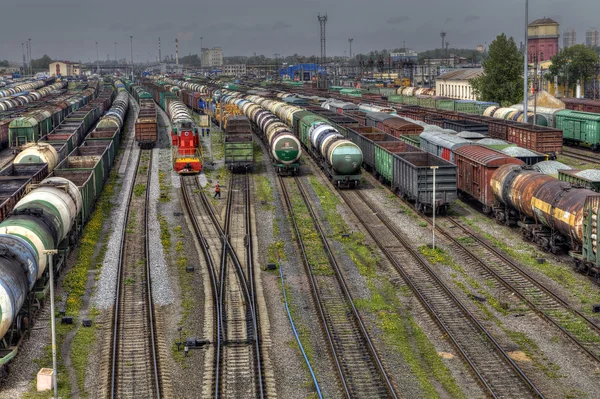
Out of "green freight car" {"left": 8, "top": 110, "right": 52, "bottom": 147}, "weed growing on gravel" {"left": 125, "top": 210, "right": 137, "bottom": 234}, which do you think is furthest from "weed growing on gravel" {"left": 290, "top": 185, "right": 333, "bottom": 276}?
"green freight car" {"left": 8, "top": 110, "right": 52, "bottom": 147}

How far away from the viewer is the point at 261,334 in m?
22.1

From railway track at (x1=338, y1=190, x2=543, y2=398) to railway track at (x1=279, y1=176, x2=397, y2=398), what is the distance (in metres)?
2.57

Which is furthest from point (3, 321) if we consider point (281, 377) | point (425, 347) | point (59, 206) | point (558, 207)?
point (558, 207)

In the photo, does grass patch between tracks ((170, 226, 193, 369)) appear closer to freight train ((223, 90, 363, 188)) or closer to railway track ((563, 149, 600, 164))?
freight train ((223, 90, 363, 188))

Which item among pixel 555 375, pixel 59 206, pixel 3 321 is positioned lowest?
pixel 555 375

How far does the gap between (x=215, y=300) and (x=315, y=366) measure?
6584 mm

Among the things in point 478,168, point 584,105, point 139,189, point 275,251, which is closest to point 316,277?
point 275,251

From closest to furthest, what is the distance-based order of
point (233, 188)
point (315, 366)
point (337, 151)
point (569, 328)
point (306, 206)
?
point (315, 366) → point (569, 328) → point (306, 206) → point (337, 151) → point (233, 188)

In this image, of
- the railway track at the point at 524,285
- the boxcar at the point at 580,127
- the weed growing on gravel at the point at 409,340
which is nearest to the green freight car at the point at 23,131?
the railway track at the point at 524,285

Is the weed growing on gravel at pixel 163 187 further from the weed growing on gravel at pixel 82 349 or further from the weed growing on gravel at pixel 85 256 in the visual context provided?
the weed growing on gravel at pixel 82 349

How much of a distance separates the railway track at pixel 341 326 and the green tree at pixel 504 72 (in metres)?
61.2

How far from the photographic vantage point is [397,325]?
890 inches

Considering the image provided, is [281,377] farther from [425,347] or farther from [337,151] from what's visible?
[337,151]

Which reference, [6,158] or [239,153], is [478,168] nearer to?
[239,153]
